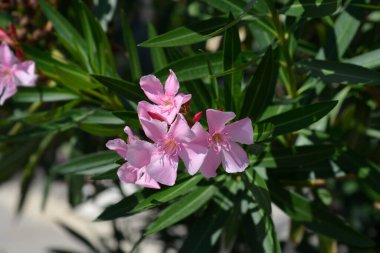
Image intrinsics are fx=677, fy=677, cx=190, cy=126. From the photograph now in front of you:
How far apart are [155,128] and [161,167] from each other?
55 millimetres

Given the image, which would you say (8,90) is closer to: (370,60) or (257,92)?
(257,92)

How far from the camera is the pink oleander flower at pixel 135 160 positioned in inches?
35.9

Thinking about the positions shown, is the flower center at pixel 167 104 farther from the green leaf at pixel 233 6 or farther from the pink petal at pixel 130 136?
the green leaf at pixel 233 6

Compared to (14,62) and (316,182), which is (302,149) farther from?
(14,62)

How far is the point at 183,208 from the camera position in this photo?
115 centimetres

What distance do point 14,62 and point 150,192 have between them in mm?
359

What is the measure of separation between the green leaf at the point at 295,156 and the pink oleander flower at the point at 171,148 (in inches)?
10.8

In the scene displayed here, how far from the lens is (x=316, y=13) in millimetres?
1021

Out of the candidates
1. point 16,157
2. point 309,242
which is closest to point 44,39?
point 16,157

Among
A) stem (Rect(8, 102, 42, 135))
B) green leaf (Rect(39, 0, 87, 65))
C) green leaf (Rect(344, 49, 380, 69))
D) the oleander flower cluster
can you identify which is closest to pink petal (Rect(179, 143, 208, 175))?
the oleander flower cluster

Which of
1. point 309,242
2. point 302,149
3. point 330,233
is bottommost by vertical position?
point 309,242

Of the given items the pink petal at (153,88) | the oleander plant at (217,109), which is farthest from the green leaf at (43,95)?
the pink petal at (153,88)

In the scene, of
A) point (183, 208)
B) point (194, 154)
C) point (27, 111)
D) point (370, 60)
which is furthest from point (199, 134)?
point (27, 111)

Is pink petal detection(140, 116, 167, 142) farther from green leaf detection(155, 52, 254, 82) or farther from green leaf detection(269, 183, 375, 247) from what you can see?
green leaf detection(269, 183, 375, 247)
